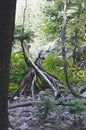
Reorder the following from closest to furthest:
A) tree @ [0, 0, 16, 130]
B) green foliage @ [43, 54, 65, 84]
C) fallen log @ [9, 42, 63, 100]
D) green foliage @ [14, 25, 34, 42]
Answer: tree @ [0, 0, 16, 130] < green foliage @ [14, 25, 34, 42] < fallen log @ [9, 42, 63, 100] < green foliage @ [43, 54, 65, 84]

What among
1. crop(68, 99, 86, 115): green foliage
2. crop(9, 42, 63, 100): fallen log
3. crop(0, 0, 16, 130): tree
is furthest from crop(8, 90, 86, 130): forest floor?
crop(9, 42, 63, 100): fallen log

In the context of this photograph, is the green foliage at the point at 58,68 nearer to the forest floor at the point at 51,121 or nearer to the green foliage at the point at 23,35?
Result: the green foliage at the point at 23,35

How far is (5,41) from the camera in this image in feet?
9.26

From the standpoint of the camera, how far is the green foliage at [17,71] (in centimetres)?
697

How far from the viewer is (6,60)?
9.52 ft

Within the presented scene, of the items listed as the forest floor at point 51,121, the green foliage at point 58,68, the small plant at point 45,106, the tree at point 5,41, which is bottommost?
the green foliage at point 58,68

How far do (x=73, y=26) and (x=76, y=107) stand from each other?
2.45 meters

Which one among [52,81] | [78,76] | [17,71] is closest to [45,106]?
[52,81]

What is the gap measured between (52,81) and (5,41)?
3430 millimetres

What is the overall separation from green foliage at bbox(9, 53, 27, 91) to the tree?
3684mm

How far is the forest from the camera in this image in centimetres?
400

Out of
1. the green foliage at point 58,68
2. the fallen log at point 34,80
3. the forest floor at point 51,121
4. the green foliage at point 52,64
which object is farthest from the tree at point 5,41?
the green foliage at point 52,64

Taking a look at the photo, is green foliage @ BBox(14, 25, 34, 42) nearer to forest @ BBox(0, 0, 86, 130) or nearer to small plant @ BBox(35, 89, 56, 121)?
forest @ BBox(0, 0, 86, 130)

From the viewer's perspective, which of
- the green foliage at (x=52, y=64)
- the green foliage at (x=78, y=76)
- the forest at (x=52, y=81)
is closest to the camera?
the forest at (x=52, y=81)
